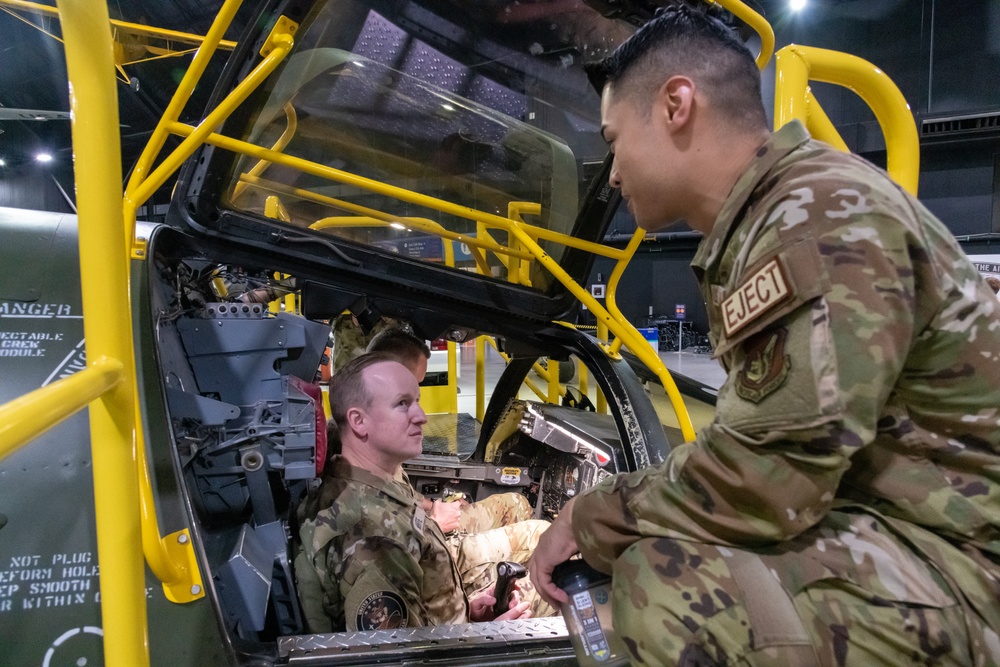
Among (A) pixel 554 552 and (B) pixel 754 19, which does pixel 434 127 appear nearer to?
(B) pixel 754 19

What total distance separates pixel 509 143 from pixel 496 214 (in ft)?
1.05

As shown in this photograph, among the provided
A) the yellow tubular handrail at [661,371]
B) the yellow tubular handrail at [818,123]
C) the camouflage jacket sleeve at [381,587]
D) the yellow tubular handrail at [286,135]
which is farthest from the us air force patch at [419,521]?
the yellow tubular handrail at [818,123]

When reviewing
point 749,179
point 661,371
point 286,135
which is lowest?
point 661,371

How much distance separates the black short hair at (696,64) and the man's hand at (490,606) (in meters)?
1.52

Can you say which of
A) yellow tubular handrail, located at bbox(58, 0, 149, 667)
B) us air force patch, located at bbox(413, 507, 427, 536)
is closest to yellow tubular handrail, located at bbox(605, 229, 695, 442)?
us air force patch, located at bbox(413, 507, 427, 536)

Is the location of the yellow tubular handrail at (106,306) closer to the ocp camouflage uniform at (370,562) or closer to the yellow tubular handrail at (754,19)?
the ocp camouflage uniform at (370,562)

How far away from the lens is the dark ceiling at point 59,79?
17.7ft

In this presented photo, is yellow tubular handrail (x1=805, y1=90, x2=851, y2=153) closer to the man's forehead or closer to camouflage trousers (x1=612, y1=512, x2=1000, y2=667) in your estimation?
camouflage trousers (x1=612, y1=512, x2=1000, y2=667)

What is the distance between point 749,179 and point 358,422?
147cm

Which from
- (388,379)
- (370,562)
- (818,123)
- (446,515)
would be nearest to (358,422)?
(388,379)

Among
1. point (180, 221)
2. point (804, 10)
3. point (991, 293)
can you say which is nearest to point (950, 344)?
point (991, 293)

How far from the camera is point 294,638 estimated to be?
1356mm

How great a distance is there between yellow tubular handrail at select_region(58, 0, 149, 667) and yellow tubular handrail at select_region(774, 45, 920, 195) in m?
1.45

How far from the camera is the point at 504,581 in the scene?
6.02ft
